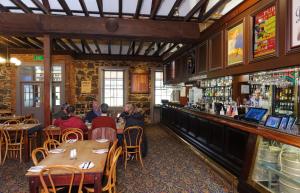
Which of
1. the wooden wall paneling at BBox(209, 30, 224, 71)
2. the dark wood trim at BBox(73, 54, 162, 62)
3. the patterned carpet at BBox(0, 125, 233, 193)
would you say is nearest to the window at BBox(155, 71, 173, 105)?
the dark wood trim at BBox(73, 54, 162, 62)

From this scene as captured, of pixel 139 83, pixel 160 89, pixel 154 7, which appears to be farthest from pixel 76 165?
pixel 160 89

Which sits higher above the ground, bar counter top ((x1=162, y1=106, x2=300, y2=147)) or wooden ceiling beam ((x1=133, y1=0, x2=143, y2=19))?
wooden ceiling beam ((x1=133, y1=0, x2=143, y2=19))

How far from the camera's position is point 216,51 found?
559cm

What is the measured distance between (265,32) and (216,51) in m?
1.82

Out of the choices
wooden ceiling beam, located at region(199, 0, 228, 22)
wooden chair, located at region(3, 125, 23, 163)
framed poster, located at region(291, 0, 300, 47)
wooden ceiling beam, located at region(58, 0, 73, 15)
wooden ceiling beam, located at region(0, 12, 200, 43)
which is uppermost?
wooden ceiling beam, located at region(58, 0, 73, 15)

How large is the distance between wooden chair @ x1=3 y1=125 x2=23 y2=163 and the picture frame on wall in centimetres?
569

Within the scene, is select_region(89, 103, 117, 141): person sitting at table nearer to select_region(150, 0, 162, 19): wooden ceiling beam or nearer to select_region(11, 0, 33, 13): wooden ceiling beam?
select_region(150, 0, 162, 19): wooden ceiling beam

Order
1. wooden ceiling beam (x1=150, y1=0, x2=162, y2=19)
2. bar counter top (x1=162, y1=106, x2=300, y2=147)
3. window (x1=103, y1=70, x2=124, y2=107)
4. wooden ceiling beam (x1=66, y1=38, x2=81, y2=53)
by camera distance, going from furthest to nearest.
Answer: window (x1=103, y1=70, x2=124, y2=107) → wooden ceiling beam (x1=66, y1=38, x2=81, y2=53) → wooden ceiling beam (x1=150, y1=0, x2=162, y2=19) → bar counter top (x1=162, y1=106, x2=300, y2=147)

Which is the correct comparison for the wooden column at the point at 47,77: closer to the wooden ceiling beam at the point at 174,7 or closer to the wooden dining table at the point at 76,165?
the wooden dining table at the point at 76,165

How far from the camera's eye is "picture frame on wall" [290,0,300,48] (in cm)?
308

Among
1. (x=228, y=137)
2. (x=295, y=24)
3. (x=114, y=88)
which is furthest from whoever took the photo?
(x=114, y=88)

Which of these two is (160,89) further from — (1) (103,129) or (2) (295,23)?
(2) (295,23)

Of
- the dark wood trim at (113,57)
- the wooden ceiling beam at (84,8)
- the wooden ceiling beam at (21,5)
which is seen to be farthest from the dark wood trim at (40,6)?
the dark wood trim at (113,57)

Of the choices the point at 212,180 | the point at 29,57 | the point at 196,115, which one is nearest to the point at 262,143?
the point at 212,180
